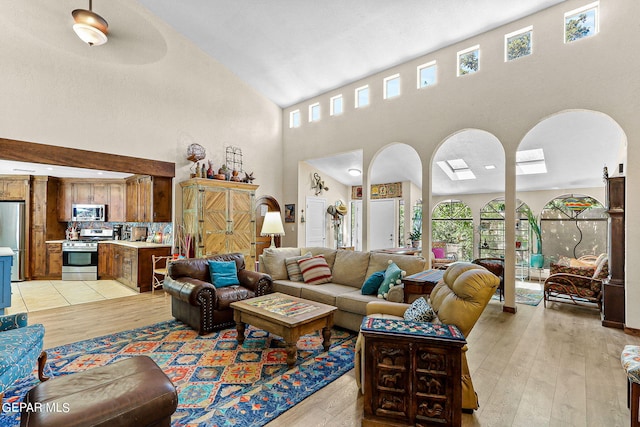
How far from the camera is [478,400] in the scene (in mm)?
2273

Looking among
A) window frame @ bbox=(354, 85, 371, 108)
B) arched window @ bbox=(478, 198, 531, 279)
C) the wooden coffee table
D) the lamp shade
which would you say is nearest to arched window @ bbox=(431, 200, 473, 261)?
arched window @ bbox=(478, 198, 531, 279)

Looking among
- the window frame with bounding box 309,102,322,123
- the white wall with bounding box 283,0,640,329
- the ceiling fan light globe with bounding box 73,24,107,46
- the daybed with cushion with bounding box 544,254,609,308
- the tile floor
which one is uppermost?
the window frame with bounding box 309,102,322,123

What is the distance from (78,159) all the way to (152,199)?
4.21 feet

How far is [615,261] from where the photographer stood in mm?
3947

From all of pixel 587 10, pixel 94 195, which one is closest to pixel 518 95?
pixel 587 10

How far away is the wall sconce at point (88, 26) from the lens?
377cm

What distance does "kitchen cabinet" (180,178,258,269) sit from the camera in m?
5.66

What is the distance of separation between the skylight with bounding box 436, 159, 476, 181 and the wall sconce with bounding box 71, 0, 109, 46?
6537 millimetres

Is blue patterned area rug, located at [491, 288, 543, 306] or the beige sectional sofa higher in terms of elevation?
the beige sectional sofa

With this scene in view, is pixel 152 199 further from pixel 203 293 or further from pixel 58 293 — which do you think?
pixel 203 293

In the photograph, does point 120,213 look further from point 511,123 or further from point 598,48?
point 598,48

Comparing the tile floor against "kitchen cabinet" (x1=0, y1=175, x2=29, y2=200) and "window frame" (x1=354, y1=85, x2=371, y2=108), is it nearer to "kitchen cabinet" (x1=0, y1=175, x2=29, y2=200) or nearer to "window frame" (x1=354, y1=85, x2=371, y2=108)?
"kitchen cabinet" (x1=0, y1=175, x2=29, y2=200)

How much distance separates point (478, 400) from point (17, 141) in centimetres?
634

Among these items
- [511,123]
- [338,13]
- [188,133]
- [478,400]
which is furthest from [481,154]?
[188,133]
